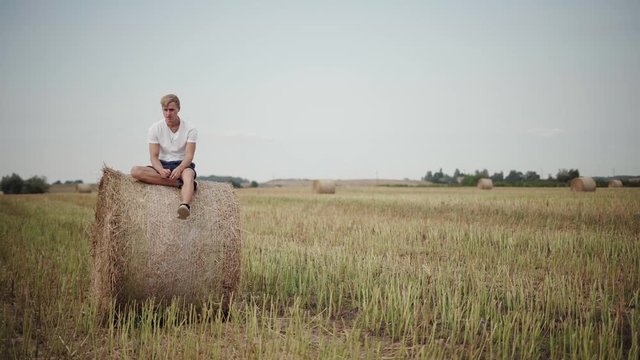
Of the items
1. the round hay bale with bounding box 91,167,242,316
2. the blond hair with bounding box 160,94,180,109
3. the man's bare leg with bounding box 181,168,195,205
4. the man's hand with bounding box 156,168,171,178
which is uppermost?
the blond hair with bounding box 160,94,180,109

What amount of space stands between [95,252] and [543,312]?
208 inches

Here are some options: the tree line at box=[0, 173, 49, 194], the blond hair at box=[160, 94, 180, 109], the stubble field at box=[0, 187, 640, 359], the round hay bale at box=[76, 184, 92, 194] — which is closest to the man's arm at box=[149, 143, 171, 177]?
the blond hair at box=[160, 94, 180, 109]

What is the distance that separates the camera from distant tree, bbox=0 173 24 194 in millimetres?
56750

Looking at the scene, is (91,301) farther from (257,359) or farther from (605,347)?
(605,347)

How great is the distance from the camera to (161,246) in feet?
16.5

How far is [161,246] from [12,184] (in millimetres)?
63452

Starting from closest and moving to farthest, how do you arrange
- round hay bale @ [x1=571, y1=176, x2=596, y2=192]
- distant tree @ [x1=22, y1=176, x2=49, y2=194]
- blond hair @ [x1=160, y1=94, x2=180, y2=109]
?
1. blond hair @ [x1=160, y1=94, x2=180, y2=109]
2. round hay bale @ [x1=571, y1=176, x2=596, y2=192]
3. distant tree @ [x1=22, y1=176, x2=49, y2=194]

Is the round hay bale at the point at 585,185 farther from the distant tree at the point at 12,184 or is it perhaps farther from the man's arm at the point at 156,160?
the distant tree at the point at 12,184

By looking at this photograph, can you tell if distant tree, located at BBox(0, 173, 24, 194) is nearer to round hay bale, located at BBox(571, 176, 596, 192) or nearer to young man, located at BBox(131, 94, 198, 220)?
round hay bale, located at BBox(571, 176, 596, 192)

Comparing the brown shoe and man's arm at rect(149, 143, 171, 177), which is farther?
man's arm at rect(149, 143, 171, 177)

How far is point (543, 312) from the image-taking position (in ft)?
16.7

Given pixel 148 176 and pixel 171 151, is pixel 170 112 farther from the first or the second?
pixel 148 176

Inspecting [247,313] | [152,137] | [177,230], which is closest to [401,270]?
[247,313]

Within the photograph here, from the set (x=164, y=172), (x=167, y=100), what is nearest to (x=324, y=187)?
(x=167, y=100)
